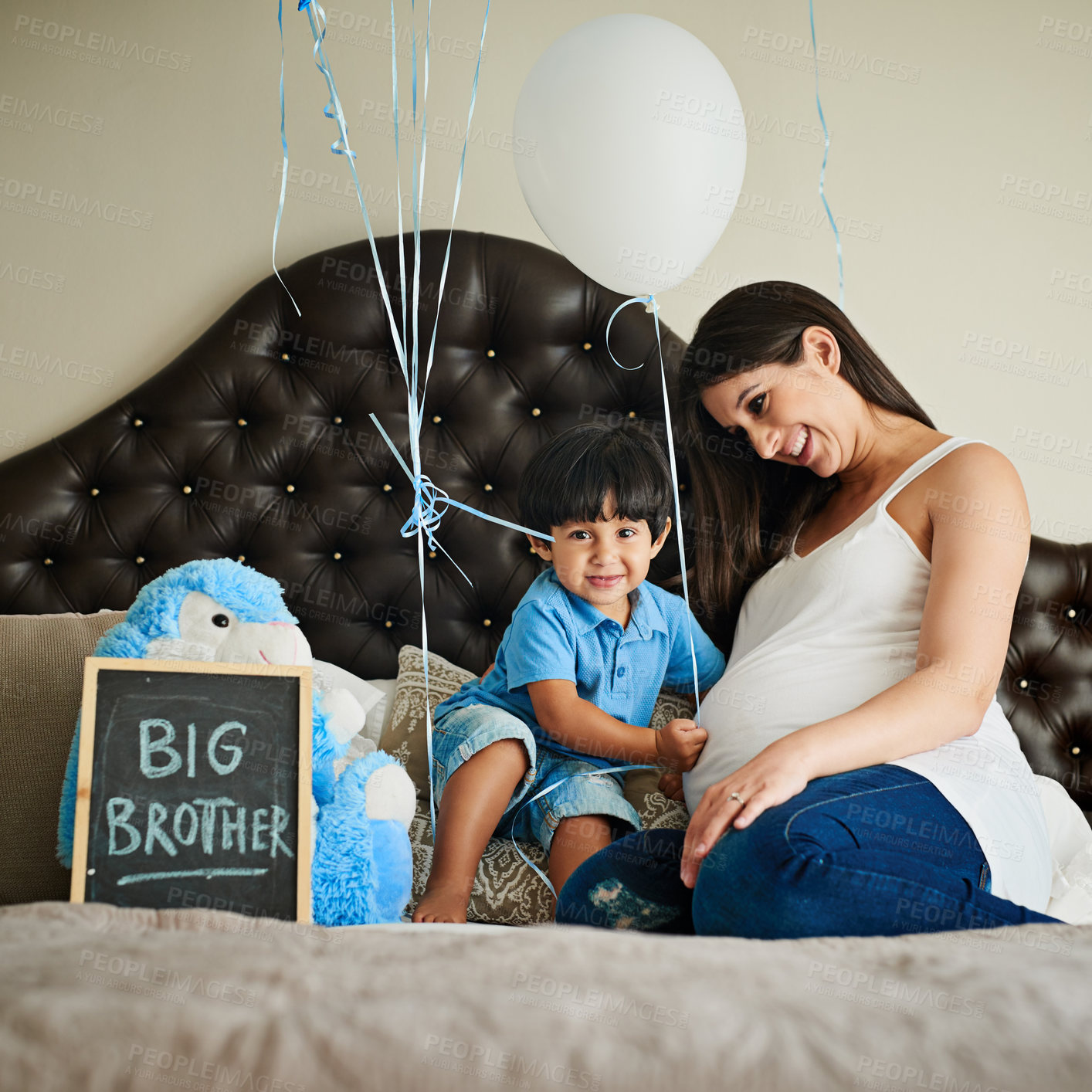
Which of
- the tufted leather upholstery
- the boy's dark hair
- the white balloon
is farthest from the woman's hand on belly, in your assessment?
the tufted leather upholstery

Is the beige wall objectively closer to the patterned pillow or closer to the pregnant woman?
the pregnant woman

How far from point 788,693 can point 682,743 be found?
16 centimetres

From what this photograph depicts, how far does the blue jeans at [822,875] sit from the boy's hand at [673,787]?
26 centimetres

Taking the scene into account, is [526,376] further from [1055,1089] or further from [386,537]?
[1055,1089]

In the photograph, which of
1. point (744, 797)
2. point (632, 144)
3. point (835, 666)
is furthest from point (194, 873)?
point (632, 144)

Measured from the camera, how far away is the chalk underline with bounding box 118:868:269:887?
2.45 feet

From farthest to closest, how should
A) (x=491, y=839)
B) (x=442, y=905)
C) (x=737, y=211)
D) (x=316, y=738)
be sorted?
(x=737, y=211) < (x=491, y=839) < (x=442, y=905) < (x=316, y=738)

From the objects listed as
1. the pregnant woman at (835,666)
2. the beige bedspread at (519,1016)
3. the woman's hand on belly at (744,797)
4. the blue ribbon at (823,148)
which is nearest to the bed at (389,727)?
the beige bedspread at (519,1016)

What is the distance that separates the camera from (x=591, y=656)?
1348 mm

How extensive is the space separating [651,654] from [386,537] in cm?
63

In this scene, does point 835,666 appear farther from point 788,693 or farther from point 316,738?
point 316,738

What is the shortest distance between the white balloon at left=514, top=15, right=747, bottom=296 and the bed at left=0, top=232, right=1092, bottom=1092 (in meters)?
0.49

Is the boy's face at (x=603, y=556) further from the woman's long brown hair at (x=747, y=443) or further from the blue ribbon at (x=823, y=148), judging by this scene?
the blue ribbon at (x=823, y=148)

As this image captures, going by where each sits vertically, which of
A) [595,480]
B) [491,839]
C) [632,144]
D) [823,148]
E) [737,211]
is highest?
[823,148]
